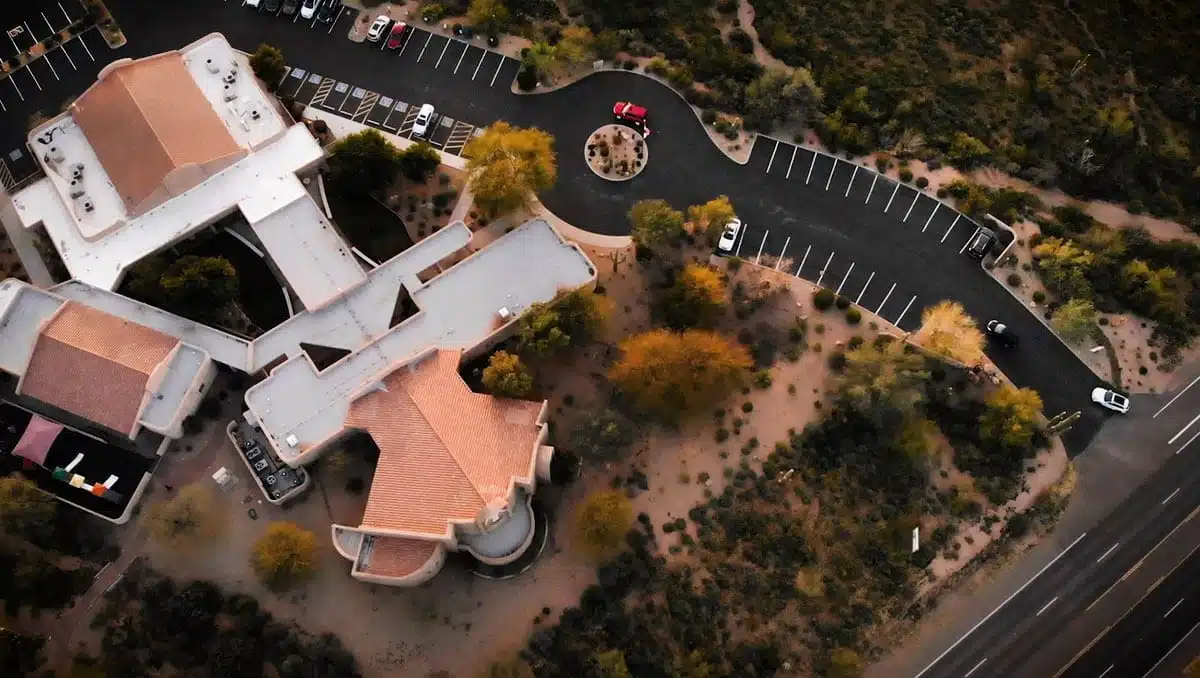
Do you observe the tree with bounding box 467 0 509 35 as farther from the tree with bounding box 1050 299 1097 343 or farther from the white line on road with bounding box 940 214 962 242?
the tree with bounding box 1050 299 1097 343

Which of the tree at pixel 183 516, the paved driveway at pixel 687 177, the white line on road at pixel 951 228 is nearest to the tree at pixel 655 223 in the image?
the paved driveway at pixel 687 177

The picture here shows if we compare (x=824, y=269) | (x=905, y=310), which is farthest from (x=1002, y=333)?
(x=824, y=269)

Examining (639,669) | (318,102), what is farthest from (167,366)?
(639,669)

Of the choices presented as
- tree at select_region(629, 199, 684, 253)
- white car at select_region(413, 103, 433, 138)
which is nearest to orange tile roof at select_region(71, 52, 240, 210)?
white car at select_region(413, 103, 433, 138)

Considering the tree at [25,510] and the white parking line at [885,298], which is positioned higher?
the white parking line at [885,298]

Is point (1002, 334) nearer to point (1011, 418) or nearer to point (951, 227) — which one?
point (1011, 418)

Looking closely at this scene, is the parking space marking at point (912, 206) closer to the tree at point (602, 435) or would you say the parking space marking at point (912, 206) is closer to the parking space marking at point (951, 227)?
the parking space marking at point (951, 227)

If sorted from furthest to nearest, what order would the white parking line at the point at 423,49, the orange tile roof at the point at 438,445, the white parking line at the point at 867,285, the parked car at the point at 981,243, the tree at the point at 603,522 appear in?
the white parking line at the point at 423,49 → the parked car at the point at 981,243 → the white parking line at the point at 867,285 → the tree at the point at 603,522 → the orange tile roof at the point at 438,445

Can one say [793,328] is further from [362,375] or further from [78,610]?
[78,610]
